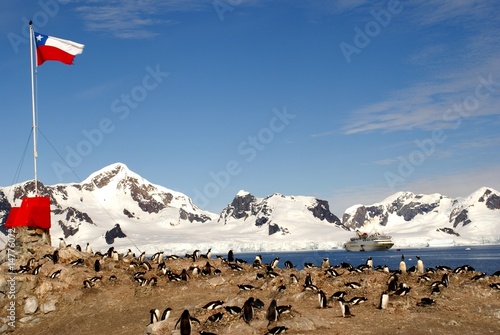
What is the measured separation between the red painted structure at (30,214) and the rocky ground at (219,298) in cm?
229

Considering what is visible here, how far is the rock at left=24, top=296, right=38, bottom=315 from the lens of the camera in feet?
119

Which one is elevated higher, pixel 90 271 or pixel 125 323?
pixel 90 271

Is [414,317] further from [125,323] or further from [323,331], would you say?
[125,323]

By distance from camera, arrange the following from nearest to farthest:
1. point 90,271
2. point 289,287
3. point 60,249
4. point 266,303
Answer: point 266,303
point 289,287
point 90,271
point 60,249

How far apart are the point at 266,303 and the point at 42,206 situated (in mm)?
21425

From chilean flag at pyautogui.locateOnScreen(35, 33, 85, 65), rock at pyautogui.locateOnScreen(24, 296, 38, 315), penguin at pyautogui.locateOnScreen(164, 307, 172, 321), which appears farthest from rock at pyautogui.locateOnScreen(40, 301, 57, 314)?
chilean flag at pyautogui.locateOnScreen(35, 33, 85, 65)

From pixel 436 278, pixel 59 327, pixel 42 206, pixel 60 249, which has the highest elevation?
pixel 42 206

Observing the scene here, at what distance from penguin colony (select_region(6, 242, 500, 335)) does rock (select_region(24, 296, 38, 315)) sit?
2.15 meters

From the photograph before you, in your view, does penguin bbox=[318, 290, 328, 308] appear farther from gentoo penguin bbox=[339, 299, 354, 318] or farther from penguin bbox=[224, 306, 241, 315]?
penguin bbox=[224, 306, 241, 315]

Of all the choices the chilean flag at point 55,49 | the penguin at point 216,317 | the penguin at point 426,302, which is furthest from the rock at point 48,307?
the penguin at point 426,302

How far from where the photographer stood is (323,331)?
85.7 ft

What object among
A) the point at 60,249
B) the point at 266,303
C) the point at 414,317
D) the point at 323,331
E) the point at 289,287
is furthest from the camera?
the point at 60,249

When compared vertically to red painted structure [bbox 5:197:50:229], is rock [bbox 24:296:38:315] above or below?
below

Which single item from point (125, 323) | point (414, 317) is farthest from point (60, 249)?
point (414, 317)
